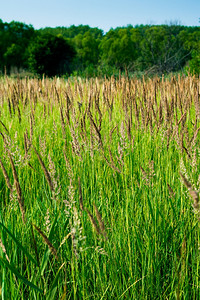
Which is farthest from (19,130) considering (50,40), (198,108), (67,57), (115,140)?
(67,57)

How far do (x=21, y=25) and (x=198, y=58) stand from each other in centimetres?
6408

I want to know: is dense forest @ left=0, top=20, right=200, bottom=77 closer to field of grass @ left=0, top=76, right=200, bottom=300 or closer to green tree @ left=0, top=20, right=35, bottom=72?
green tree @ left=0, top=20, right=35, bottom=72

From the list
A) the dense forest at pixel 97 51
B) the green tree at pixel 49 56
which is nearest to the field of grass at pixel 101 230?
the dense forest at pixel 97 51

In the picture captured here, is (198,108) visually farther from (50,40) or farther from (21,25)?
(21,25)

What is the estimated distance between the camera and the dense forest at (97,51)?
1276cm

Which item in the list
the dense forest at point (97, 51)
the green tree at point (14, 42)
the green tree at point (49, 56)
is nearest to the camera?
the dense forest at point (97, 51)

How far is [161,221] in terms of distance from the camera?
1172 mm

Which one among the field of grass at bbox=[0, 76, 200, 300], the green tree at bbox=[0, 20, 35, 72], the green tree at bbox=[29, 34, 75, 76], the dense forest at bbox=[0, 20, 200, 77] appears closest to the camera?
the field of grass at bbox=[0, 76, 200, 300]

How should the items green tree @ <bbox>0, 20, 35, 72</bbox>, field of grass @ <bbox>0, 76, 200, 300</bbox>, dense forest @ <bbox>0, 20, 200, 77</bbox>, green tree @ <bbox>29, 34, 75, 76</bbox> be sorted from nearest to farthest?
field of grass @ <bbox>0, 76, 200, 300</bbox> → dense forest @ <bbox>0, 20, 200, 77</bbox> → green tree @ <bbox>29, 34, 75, 76</bbox> → green tree @ <bbox>0, 20, 35, 72</bbox>

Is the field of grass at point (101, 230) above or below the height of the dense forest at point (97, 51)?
below

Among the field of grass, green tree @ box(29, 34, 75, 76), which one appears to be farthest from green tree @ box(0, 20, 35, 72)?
the field of grass

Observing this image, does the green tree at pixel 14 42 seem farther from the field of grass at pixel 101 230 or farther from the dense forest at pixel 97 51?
the field of grass at pixel 101 230

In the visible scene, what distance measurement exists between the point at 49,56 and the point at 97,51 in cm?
5560

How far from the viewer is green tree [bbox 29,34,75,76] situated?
31453 mm
